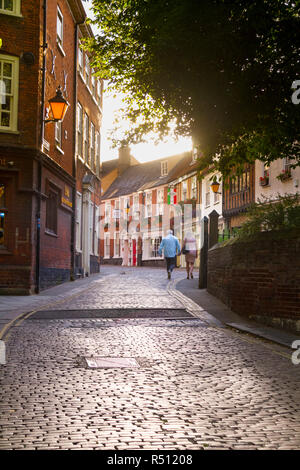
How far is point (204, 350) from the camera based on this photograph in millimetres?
7453

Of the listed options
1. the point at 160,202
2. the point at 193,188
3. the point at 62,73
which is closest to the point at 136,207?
the point at 160,202

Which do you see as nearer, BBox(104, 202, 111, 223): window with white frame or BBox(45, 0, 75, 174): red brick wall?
BBox(45, 0, 75, 174): red brick wall

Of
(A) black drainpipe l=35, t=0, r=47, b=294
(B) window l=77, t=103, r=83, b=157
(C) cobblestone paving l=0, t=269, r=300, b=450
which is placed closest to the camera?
(C) cobblestone paving l=0, t=269, r=300, b=450

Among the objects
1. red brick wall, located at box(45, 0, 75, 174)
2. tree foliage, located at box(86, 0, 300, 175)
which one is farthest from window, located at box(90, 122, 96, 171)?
tree foliage, located at box(86, 0, 300, 175)

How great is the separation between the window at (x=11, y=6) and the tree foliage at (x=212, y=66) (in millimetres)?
5751

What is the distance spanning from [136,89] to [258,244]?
11.5ft

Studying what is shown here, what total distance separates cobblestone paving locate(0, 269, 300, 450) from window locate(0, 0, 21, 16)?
33.4 feet

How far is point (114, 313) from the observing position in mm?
11180

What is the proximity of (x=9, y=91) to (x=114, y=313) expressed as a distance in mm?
7595

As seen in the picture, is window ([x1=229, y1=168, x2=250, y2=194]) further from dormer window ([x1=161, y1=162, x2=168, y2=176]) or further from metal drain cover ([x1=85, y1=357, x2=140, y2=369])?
metal drain cover ([x1=85, y1=357, x2=140, y2=369])

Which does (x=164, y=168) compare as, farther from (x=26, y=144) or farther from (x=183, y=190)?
(x=26, y=144)

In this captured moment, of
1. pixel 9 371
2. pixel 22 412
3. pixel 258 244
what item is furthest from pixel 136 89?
pixel 22 412

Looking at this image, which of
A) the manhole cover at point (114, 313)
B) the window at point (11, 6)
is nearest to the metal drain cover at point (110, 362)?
the manhole cover at point (114, 313)

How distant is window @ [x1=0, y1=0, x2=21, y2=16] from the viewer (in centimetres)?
Result: 1584
